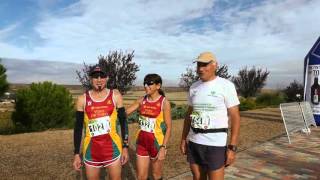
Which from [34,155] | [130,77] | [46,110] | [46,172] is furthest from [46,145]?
[130,77]

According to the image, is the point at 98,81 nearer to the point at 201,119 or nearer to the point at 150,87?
the point at 150,87

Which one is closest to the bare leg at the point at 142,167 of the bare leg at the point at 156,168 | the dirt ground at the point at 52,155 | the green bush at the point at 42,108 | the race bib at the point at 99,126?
the bare leg at the point at 156,168

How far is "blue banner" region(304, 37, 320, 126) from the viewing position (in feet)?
54.1

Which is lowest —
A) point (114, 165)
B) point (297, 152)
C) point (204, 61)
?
point (297, 152)

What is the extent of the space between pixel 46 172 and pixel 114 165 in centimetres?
366

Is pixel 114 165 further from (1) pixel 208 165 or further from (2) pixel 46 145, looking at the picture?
(2) pixel 46 145

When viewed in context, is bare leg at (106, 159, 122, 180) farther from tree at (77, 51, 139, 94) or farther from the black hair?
tree at (77, 51, 139, 94)

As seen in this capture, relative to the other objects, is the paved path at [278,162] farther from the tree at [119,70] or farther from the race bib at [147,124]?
the tree at [119,70]

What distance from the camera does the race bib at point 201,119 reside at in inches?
182

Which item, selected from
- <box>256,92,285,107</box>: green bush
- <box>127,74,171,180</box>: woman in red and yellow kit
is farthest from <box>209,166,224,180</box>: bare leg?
<box>256,92,285,107</box>: green bush

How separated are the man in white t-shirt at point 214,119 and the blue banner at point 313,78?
13.0 metres

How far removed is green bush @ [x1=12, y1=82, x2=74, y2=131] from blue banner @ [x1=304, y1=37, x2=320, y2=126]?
32.3 feet

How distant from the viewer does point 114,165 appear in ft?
16.1

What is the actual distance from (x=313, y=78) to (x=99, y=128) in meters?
13.7
